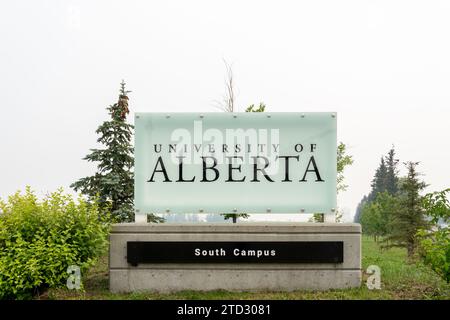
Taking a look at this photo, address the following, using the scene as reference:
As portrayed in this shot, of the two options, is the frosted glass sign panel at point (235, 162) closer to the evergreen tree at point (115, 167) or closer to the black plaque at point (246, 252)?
Result: the black plaque at point (246, 252)

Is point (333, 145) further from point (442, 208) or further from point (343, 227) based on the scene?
point (442, 208)

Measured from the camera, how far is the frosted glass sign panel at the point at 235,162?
9344mm

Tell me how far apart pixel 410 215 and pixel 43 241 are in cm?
1740

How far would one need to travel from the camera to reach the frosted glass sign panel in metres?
9.34

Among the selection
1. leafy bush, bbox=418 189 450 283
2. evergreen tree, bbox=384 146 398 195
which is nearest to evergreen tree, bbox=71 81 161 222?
leafy bush, bbox=418 189 450 283

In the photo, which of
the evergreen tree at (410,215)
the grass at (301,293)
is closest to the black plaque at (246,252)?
the grass at (301,293)

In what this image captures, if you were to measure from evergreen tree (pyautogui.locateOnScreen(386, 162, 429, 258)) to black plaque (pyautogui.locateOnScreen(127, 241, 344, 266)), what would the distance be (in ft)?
43.7

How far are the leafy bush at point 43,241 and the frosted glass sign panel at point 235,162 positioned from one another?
125 centimetres

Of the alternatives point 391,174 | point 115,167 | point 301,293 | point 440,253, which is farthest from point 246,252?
point 391,174

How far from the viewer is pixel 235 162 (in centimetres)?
941

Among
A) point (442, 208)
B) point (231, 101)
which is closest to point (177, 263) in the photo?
point (442, 208)

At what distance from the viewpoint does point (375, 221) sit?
123 ft

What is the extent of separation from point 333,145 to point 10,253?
7.18 metres

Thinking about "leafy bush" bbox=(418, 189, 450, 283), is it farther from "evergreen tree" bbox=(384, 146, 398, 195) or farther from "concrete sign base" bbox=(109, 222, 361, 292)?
"evergreen tree" bbox=(384, 146, 398, 195)
